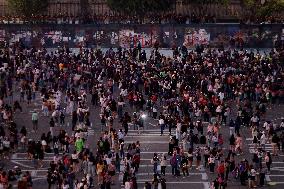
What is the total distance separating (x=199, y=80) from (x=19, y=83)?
12.5 m

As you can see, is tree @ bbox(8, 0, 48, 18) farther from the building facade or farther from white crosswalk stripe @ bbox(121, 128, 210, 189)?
white crosswalk stripe @ bbox(121, 128, 210, 189)

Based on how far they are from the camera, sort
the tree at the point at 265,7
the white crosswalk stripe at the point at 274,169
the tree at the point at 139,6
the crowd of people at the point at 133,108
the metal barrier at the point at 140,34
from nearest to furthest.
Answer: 1. the crowd of people at the point at 133,108
2. the white crosswalk stripe at the point at 274,169
3. the metal barrier at the point at 140,34
4. the tree at the point at 139,6
5. the tree at the point at 265,7

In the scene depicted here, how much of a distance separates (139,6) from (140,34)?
11.9 feet

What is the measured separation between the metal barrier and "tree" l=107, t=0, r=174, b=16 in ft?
9.83

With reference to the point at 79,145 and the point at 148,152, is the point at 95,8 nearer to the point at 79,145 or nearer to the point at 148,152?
the point at 148,152

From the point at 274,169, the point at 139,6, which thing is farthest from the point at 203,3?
the point at 274,169

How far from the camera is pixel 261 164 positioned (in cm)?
3178

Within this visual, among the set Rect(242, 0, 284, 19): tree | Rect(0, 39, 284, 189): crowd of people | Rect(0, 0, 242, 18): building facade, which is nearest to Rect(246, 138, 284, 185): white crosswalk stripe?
Rect(0, 39, 284, 189): crowd of people

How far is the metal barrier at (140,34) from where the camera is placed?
63.1 meters

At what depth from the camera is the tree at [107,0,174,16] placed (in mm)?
65375

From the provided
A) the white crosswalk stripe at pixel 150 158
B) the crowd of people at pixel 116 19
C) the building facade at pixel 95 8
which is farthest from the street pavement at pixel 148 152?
the building facade at pixel 95 8

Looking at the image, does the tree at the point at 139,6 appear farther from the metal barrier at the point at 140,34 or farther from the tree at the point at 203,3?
the metal barrier at the point at 140,34

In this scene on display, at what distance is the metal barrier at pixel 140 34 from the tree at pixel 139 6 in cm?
300

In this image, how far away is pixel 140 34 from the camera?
208 feet
